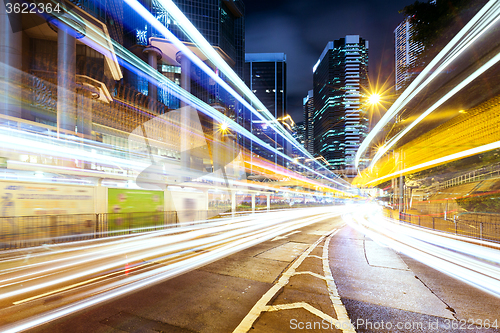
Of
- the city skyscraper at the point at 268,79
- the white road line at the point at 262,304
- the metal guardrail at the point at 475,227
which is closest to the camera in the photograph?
the white road line at the point at 262,304

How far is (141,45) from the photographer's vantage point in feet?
191

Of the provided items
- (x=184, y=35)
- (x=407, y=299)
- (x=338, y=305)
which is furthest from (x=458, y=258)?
(x=184, y=35)

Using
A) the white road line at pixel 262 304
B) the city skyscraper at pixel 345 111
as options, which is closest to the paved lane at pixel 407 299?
the white road line at pixel 262 304

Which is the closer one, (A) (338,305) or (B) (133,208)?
(A) (338,305)

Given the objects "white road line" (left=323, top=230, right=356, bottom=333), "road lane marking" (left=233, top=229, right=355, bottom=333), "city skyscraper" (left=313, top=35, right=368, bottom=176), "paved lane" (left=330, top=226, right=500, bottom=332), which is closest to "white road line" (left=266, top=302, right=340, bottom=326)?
"road lane marking" (left=233, top=229, right=355, bottom=333)

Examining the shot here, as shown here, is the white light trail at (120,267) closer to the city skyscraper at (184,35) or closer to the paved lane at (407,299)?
the paved lane at (407,299)

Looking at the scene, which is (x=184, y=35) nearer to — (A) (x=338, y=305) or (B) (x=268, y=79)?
(A) (x=338, y=305)

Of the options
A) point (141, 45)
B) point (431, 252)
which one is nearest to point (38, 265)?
point (431, 252)

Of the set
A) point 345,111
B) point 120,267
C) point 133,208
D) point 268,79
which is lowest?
point 120,267

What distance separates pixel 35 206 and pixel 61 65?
2375 cm

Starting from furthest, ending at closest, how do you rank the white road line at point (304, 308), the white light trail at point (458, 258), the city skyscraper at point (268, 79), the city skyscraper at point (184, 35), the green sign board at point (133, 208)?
1. the city skyscraper at point (268, 79)
2. the city skyscraper at point (184, 35)
3. the green sign board at point (133, 208)
4. the white light trail at point (458, 258)
5. the white road line at point (304, 308)

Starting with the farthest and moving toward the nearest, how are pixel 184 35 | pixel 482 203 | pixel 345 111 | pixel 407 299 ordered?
pixel 345 111
pixel 184 35
pixel 482 203
pixel 407 299

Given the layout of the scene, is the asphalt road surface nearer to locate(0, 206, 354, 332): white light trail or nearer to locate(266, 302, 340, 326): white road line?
locate(266, 302, 340, 326): white road line

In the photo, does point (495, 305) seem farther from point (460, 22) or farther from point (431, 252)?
point (460, 22)
